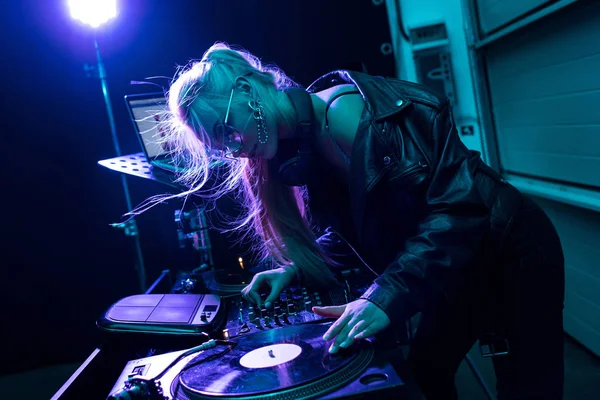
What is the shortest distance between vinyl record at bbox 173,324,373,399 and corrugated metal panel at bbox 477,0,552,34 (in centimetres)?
166

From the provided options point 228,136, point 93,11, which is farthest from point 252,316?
point 93,11

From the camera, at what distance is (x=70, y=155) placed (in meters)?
2.71

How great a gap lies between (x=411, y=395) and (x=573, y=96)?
1633 mm

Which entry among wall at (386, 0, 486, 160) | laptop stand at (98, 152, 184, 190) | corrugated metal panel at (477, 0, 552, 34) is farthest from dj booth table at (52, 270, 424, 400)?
wall at (386, 0, 486, 160)

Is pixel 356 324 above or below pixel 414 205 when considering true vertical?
below

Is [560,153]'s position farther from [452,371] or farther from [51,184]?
[51,184]

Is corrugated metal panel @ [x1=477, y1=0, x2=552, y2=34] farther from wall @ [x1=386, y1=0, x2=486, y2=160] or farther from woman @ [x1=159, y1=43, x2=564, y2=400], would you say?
woman @ [x1=159, y1=43, x2=564, y2=400]

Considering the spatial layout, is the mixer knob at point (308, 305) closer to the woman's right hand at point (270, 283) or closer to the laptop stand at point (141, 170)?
the woman's right hand at point (270, 283)

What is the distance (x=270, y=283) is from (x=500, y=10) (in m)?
1.72

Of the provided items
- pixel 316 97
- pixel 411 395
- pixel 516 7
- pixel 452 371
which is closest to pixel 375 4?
pixel 516 7

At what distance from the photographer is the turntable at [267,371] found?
750mm

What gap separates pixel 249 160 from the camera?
1442 millimetres

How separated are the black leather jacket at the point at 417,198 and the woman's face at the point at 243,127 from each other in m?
0.23

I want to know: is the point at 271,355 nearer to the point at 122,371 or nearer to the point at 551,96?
the point at 122,371
